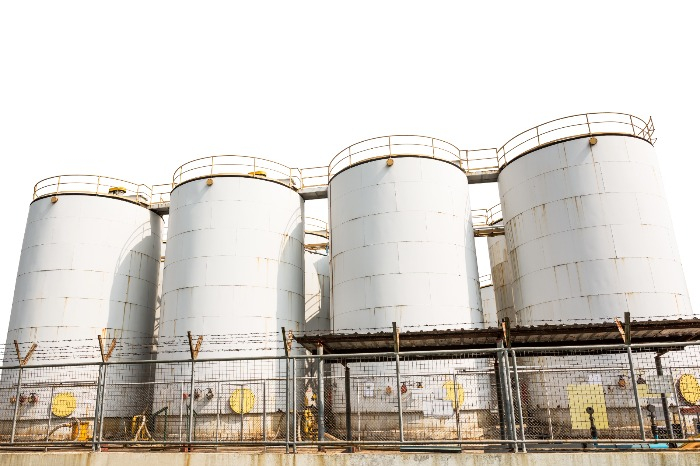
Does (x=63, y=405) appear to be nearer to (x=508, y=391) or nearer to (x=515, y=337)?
(x=515, y=337)

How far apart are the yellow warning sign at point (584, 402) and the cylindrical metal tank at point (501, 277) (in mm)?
10592

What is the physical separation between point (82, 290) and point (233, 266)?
23.4ft

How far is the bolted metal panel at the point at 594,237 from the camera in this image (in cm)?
1806

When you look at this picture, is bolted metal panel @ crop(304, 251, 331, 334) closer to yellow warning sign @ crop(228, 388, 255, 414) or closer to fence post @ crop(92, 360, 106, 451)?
yellow warning sign @ crop(228, 388, 255, 414)

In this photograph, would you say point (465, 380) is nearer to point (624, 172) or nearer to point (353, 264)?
point (353, 264)

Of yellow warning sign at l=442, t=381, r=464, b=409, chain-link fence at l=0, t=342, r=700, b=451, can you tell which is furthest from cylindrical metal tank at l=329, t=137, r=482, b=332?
yellow warning sign at l=442, t=381, r=464, b=409

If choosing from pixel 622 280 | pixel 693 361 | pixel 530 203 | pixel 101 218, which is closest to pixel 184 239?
pixel 101 218

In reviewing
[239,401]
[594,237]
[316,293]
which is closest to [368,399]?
[239,401]

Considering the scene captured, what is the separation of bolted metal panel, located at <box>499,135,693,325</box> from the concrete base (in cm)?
863

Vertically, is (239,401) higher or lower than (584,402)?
higher

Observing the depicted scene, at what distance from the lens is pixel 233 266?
70.0ft

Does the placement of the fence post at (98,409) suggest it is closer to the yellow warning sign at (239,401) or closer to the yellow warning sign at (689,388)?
the yellow warning sign at (239,401)

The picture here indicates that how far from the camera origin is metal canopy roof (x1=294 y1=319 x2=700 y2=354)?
1430 cm

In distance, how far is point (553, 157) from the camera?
2053 cm
